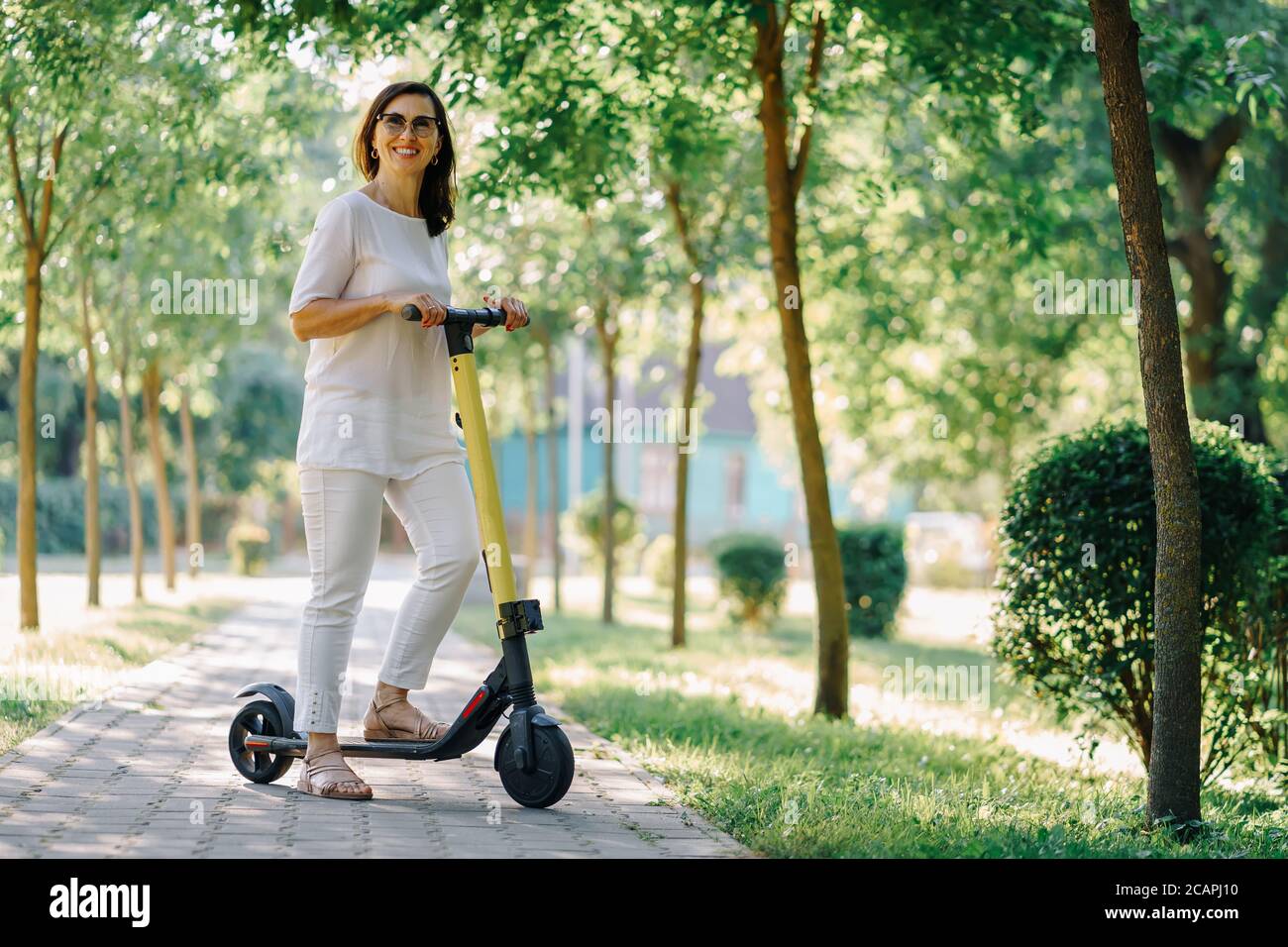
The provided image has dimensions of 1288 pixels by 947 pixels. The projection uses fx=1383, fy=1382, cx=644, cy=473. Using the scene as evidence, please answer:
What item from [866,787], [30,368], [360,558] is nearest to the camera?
[360,558]

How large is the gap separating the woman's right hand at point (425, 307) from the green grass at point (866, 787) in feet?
6.38

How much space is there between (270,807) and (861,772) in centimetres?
270

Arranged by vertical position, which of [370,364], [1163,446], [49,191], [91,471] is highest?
[49,191]

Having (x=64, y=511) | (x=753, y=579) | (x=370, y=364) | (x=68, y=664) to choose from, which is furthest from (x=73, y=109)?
(x=64, y=511)

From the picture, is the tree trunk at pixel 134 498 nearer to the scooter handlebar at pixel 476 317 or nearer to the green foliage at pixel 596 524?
the green foliage at pixel 596 524

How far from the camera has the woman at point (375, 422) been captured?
4738mm

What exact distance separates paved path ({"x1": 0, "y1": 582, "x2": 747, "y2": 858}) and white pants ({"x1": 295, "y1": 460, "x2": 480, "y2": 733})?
45 centimetres

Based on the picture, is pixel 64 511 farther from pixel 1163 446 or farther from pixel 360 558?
pixel 1163 446

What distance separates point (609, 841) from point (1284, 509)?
3701mm

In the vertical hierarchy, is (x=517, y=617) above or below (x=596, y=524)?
above

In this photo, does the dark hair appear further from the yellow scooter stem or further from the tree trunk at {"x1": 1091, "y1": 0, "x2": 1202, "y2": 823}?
the tree trunk at {"x1": 1091, "y1": 0, "x2": 1202, "y2": 823}

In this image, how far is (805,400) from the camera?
27.7ft

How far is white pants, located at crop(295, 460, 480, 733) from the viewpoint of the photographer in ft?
15.6

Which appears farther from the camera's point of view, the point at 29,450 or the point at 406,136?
Result: the point at 29,450
